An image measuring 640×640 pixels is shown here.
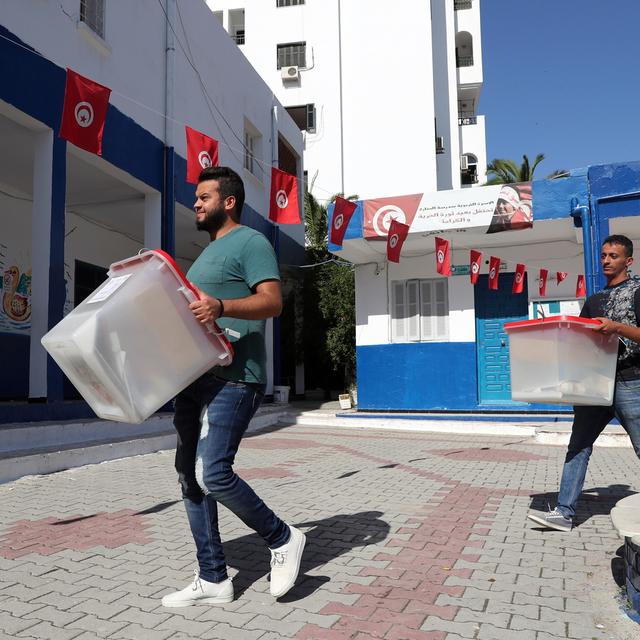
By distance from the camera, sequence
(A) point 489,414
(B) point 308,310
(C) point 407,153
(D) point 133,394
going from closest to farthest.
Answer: (D) point 133,394, (A) point 489,414, (B) point 308,310, (C) point 407,153

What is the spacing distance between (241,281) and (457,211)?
373 inches

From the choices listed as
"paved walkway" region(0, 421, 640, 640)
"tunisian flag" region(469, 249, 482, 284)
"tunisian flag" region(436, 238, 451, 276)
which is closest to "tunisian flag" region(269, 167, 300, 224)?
"tunisian flag" region(436, 238, 451, 276)

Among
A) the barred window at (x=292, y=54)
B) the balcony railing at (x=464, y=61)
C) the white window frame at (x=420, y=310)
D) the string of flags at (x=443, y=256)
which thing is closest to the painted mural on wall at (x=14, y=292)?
the string of flags at (x=443, y=256)

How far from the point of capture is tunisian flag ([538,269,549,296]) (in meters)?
12.3

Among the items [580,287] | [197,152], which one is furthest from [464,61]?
[197,152]

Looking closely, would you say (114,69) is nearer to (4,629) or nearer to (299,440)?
(299,440)

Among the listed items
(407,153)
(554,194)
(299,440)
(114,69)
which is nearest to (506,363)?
(554,194)

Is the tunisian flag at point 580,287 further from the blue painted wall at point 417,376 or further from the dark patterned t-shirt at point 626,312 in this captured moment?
the dark patterned t-shirt at point 626,312

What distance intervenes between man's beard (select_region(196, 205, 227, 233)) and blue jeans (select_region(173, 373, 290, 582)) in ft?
2.35

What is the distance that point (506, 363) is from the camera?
42.0 feet

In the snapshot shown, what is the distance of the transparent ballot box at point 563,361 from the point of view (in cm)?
332

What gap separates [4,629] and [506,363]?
38.2 ft

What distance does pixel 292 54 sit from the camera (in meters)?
25.5

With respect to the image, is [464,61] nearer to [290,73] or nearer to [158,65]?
[290,73]
